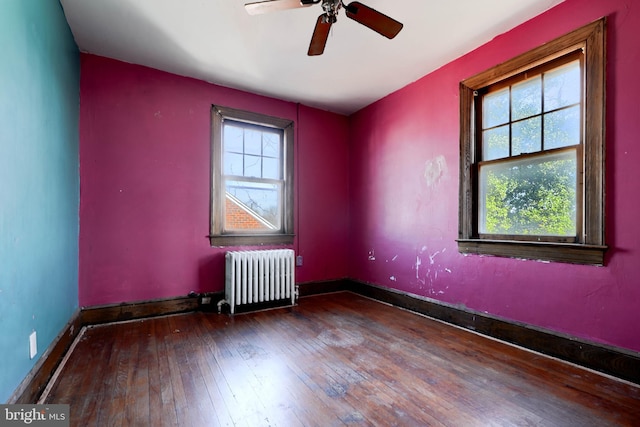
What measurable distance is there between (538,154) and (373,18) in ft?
5.78

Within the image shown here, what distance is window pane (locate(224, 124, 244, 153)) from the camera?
3.74 m

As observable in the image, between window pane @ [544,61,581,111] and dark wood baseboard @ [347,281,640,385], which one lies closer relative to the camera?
dark wood baseboard @ [347,281,640,385]

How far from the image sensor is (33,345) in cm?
171

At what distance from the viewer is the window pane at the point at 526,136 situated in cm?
249

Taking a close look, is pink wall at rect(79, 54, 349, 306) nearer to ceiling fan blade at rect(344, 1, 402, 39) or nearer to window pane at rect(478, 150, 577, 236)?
ceiling fan blade at rect(344, 1, 402, 39)

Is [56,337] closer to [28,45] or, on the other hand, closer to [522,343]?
[28,45]

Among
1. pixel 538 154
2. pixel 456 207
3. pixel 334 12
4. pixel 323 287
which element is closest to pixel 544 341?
pixel 456 207

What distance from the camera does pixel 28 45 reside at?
1.69 meters

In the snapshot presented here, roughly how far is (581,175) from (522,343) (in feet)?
4.68

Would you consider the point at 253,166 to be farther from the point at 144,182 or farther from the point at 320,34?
the point at 320,34

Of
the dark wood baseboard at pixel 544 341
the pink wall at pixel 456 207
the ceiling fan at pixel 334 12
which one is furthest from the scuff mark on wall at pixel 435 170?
the ceiling fan at pixel 334 12

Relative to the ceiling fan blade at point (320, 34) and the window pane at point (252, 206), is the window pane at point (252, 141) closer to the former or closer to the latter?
the window pane at point (252, 206)

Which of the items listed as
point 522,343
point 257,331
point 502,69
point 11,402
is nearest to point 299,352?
point 257,331

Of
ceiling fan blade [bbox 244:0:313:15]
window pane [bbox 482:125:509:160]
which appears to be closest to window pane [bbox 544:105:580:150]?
window pane [bbox 482:125:509:160]
